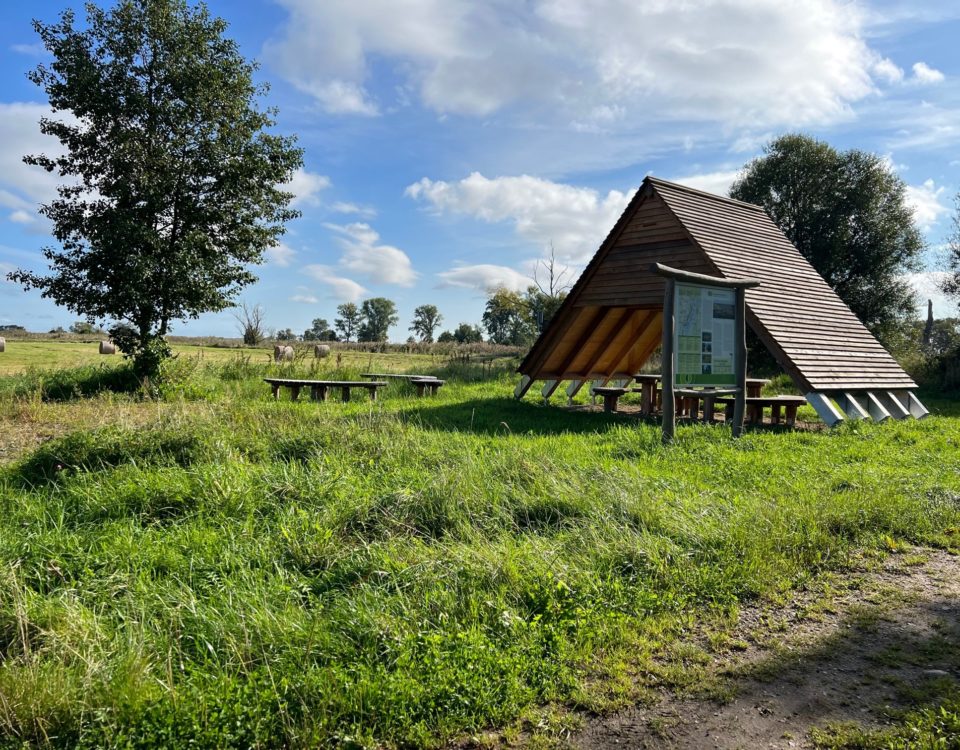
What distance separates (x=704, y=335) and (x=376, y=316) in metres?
98.5

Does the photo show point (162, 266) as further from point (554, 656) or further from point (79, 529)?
point (554, 656)

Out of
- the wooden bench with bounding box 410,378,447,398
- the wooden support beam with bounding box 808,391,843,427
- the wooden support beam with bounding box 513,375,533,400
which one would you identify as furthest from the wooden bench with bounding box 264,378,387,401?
the wooden support beam with bounding box 808,391,843,427

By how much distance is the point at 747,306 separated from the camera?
1130 centimetres

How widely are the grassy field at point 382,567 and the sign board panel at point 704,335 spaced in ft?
4.74

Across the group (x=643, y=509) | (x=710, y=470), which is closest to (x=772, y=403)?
(x=710, y=470)

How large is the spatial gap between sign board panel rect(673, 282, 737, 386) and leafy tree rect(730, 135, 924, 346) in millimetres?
21400

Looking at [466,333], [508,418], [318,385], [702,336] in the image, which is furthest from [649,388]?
[466,333]

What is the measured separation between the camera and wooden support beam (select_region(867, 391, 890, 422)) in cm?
1202

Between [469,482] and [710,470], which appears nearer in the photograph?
[469,482]

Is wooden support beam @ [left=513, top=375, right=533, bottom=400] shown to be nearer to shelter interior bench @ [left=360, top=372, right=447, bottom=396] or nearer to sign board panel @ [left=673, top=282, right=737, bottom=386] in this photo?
shelter interior bench @ [left=360, top=372, right=447, bottom=396]

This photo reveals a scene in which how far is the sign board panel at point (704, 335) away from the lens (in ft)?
30.9

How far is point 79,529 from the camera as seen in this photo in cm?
516

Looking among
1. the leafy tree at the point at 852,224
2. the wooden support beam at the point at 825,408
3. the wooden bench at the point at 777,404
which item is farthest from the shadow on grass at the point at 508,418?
the leafy tree at the point at 852,224

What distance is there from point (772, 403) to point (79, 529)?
428 inches
